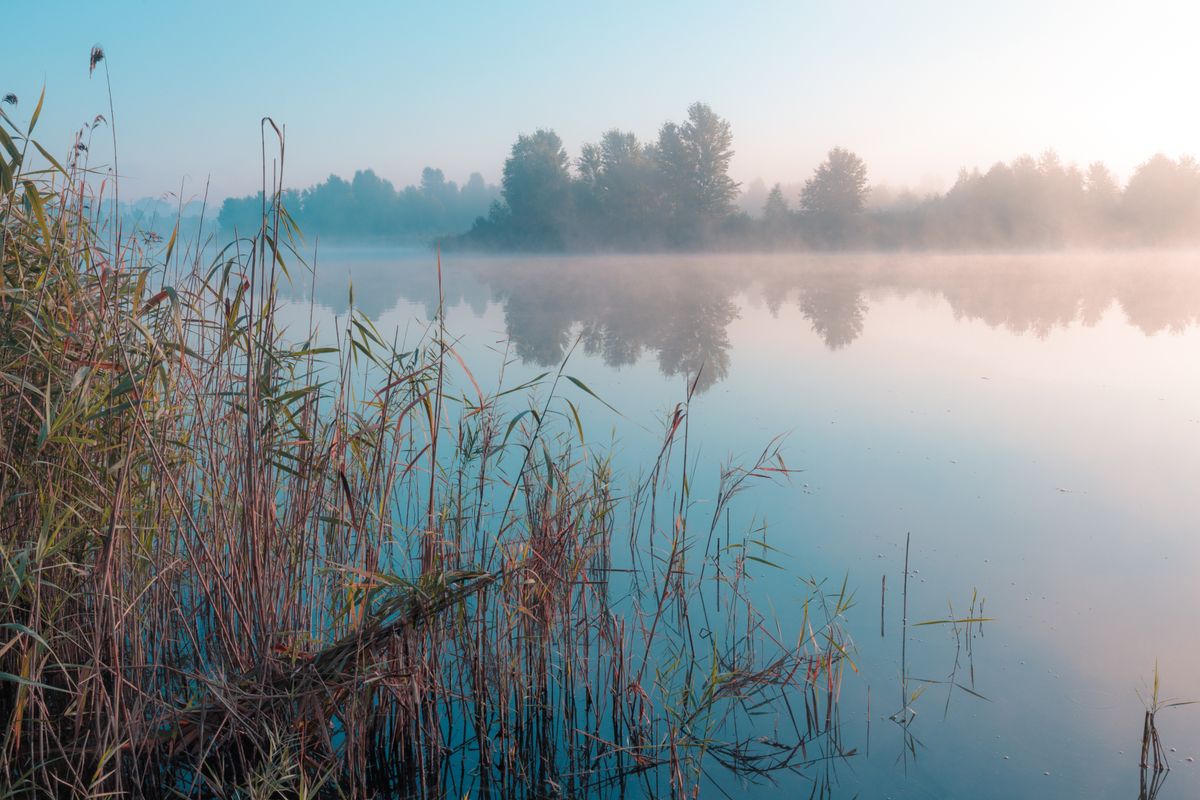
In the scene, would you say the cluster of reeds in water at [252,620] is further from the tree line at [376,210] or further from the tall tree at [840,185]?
the tree line at [376,210]

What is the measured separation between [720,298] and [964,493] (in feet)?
35.2

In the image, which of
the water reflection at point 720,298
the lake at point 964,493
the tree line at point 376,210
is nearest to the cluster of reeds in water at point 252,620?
the lake at point 964,493

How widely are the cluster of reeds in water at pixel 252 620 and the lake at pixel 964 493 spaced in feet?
1.27

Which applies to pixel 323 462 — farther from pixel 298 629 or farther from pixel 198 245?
pixel 198 245

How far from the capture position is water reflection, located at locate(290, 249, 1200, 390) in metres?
9.79

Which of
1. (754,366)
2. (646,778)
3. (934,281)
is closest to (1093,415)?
(754,366)

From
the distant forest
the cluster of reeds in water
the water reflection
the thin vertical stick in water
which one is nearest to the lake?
the thin vertical stick in water

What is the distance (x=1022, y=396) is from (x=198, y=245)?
6.35 metres

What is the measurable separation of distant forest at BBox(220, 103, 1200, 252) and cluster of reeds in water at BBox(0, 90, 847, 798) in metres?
32.6

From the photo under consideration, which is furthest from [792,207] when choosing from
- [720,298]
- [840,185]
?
[720,298]

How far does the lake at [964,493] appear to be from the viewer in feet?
7.68

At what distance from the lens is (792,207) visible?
34.8 meters

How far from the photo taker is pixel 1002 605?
311cm

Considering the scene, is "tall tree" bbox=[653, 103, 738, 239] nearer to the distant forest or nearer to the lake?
the distant forest
